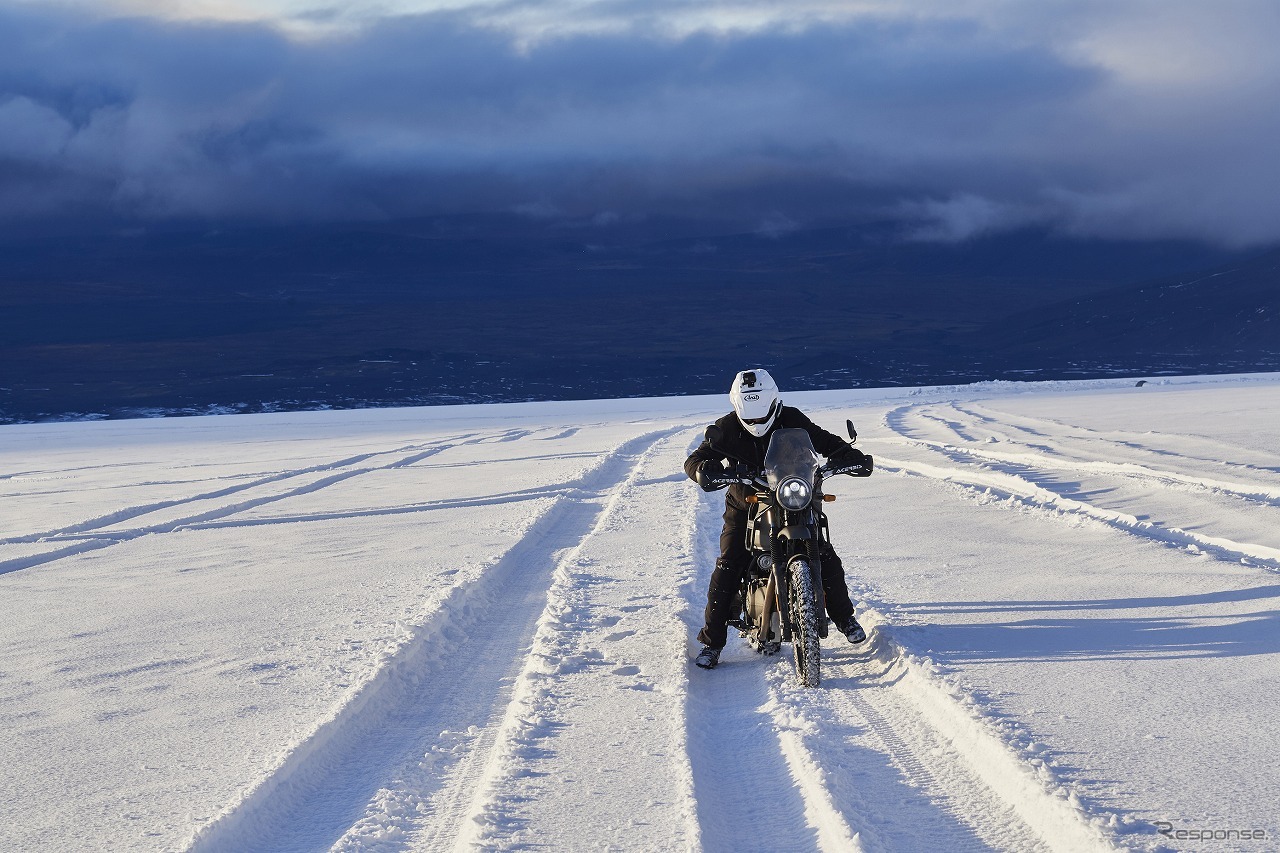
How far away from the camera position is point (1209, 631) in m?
6.12

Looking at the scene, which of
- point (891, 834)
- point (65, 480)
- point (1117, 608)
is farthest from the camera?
point (65, 480)

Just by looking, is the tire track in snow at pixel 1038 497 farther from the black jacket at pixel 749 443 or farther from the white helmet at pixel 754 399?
the white helmet at pixel 754 399

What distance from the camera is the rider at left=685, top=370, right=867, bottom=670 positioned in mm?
5973

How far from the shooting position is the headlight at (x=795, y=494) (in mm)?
5645

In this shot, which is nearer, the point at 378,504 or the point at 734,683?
the point at 734,683

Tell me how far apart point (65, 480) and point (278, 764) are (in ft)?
64.8

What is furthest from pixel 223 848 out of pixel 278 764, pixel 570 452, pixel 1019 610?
pixel 570 452

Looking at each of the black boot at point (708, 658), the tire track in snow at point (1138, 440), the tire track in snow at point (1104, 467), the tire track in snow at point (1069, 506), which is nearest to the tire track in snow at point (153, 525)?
the black boot at point (708, 658)

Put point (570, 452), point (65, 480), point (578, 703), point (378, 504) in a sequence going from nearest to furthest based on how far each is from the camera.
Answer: point (578, 703), point (378, 504), point (65, 480), point (570, 452)

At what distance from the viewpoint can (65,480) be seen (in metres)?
22.0

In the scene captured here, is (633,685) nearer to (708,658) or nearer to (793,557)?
(708,658)

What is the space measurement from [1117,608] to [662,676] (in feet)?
9.13

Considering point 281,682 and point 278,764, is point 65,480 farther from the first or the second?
point 278,764

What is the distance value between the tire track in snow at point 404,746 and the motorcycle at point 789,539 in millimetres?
1404
